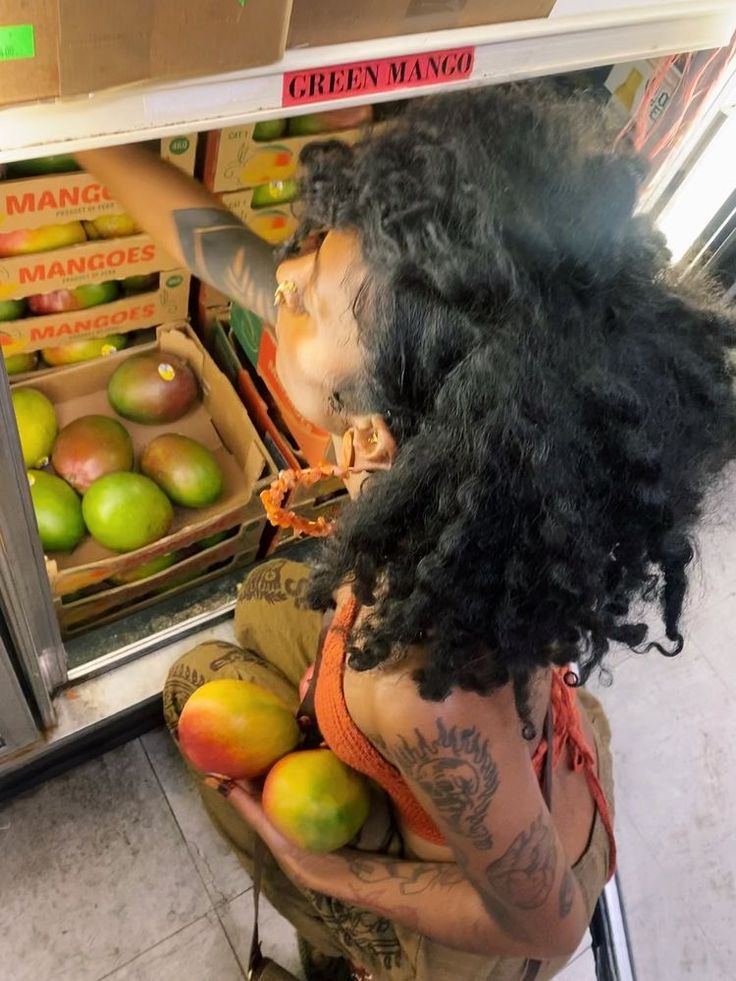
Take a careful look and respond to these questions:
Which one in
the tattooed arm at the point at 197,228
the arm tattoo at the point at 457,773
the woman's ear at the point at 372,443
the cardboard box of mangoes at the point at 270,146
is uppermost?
the woman's ear at the point at 372,443

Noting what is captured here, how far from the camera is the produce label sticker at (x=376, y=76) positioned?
28.6 inches

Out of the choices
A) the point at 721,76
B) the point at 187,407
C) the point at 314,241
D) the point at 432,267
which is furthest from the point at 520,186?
the point at 187,407

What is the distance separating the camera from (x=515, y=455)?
0.72 m

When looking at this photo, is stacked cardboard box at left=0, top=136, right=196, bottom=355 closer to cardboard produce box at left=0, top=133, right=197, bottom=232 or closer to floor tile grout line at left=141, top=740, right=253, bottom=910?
cardboard produce box at left=0, top=133, right=197, bottom=232

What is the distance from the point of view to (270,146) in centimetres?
133

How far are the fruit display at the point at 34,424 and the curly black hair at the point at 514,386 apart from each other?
31.9 inches

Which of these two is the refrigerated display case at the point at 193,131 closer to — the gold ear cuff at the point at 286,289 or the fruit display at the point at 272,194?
the gold ear cuff at the point at 286,289

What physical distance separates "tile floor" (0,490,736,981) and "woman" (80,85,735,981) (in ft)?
2.09

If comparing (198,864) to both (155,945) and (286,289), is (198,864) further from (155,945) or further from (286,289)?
(286,289)

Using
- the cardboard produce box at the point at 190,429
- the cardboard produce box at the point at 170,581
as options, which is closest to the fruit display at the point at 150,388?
the cardboard produce box at the point at 190,429

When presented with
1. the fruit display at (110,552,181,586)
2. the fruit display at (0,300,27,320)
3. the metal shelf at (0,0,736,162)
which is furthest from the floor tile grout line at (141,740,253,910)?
the metal shelf at (0,0,736,162)

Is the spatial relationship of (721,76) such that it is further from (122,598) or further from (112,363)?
(122,598)

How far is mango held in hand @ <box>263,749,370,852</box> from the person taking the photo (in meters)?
1.10

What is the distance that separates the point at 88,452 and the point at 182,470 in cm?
16
